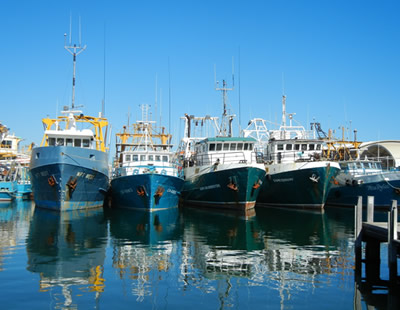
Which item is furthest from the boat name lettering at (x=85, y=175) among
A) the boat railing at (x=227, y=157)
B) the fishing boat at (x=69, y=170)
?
the boat railing at (x=227, y=157)

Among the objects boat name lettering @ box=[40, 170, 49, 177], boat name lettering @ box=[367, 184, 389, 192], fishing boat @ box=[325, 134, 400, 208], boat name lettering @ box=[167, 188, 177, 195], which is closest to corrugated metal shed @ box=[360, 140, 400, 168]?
fishing boat @ box=[325, 134, 400, 208]

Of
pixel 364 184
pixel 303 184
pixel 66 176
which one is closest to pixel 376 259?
pixel 303 184

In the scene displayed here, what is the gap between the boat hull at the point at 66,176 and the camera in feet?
87.0

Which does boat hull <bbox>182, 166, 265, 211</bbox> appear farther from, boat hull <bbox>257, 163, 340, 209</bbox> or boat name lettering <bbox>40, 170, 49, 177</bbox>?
boat name lettering <bbox>40, 170, 49, 177</bbox>

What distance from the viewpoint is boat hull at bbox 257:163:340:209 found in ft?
100

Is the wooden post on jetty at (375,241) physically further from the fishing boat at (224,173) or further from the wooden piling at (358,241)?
the fishing boat at (224,173)

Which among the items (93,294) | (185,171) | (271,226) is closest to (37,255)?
(93,294)

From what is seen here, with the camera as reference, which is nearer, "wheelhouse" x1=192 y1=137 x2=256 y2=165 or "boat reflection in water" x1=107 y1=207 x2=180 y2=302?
"boat reflection in water" x1=107 y1=207 x2=180 y2=302

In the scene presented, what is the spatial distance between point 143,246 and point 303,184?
18028 millimetres

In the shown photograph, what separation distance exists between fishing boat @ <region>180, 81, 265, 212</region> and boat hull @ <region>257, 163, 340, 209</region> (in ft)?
8.18

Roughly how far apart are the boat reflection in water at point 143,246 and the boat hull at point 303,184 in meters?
9.45

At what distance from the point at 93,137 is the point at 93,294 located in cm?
2143

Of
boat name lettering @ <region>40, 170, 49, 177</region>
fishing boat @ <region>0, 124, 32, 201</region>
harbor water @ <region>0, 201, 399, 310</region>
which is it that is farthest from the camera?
fishing boat @ <region>0, 124, 32, 201</region>

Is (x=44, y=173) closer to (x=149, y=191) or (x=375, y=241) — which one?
(x=149, y=191)
